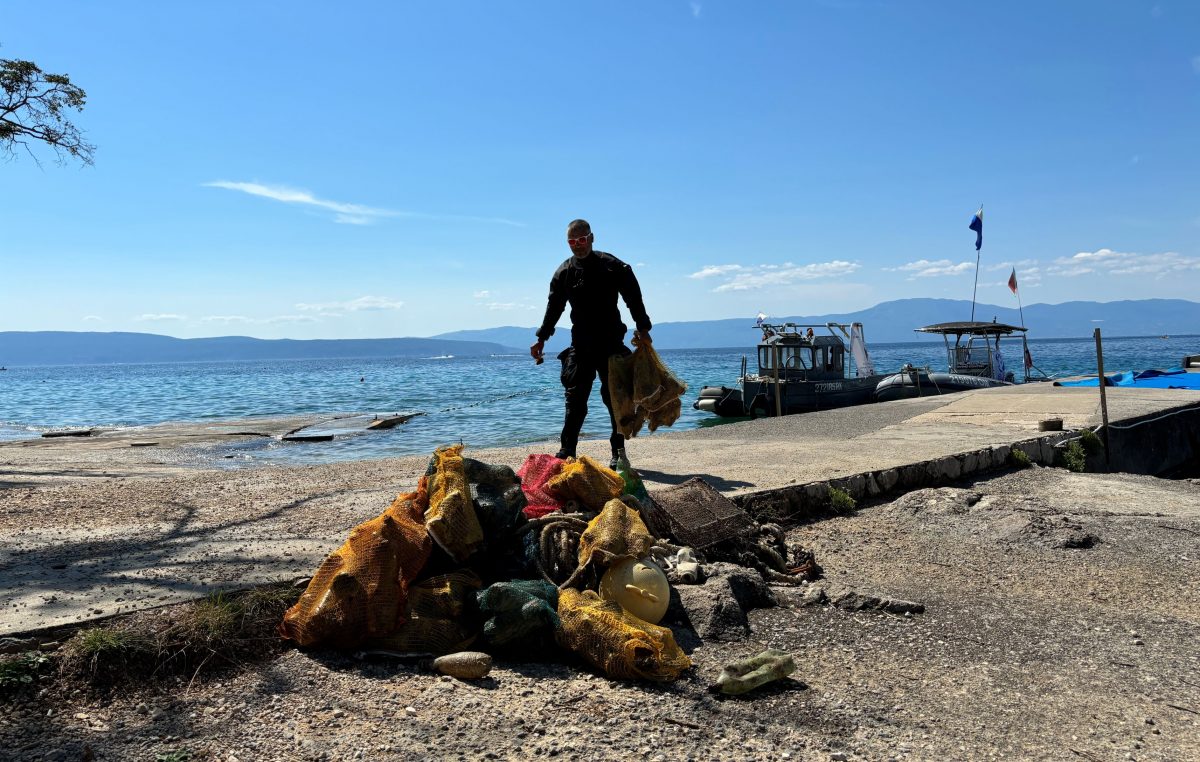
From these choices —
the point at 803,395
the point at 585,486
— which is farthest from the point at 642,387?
the point at 803,395

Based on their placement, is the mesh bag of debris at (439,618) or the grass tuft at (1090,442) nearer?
the mesh bag of debris at (439,618)

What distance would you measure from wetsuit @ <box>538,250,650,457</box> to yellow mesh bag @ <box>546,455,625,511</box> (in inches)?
69.8

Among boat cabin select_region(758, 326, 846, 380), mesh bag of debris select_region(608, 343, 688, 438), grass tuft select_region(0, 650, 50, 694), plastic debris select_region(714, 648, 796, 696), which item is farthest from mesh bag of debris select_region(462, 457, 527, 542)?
boat cabin select_region(758, 326, 846, 380)

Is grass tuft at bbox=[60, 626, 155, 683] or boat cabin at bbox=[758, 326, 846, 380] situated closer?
grass tuft at bbox=[60, 626, 155, 683]

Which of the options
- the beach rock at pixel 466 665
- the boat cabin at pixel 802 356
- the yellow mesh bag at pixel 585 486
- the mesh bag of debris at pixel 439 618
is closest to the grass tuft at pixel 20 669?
the mesh bag of debris at pixel 439 618

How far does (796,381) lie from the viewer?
23000mm

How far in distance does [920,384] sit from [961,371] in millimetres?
4678

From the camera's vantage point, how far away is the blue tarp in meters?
19.3

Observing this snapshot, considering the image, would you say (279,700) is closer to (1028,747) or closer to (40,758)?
(40,758)

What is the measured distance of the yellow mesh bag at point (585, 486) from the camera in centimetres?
464

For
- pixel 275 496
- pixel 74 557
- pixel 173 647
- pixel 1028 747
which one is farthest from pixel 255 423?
pixel 1028 747

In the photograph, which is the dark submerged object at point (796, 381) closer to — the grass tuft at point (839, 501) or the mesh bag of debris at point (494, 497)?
the grass tuft at point (839, 501)

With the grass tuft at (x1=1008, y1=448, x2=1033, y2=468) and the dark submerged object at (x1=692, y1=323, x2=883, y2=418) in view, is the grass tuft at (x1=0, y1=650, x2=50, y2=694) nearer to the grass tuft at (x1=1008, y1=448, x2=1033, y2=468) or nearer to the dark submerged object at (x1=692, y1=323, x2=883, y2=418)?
the grass tuft at (x1=1008, y1=448, x2=1033, y2=468)

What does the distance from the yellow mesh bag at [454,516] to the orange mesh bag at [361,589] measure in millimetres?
128
